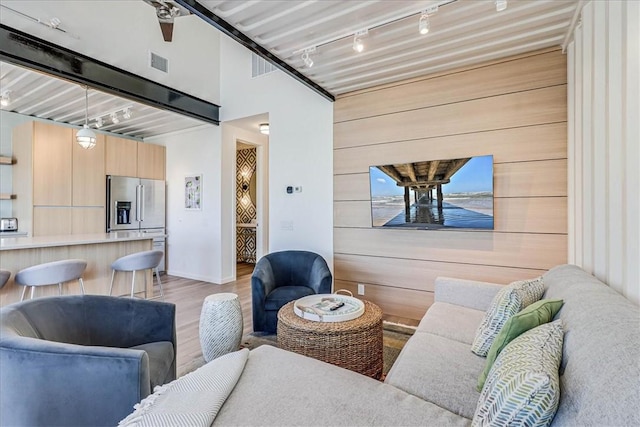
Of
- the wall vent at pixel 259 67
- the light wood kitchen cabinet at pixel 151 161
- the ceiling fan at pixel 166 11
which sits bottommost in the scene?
the light wood kitchen cabinet at pixel 151 161

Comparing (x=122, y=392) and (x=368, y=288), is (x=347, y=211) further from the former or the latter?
(x=122, y=392)

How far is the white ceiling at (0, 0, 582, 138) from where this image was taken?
2172 mm

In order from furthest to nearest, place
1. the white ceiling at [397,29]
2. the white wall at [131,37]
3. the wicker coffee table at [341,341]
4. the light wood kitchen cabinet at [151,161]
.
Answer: the light wood kitchen cabinet at [151,161]
the white wall at [131,37]
the white ceiling at [397,29]
the wicker coffee table at [341,341]

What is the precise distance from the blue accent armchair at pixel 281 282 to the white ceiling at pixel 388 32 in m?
2.07

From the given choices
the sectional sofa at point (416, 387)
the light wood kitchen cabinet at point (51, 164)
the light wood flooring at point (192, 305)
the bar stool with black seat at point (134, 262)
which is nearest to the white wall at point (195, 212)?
the light wood flooring at point (192, 305)

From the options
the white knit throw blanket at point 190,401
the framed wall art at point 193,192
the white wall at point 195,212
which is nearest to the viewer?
the white knit throw blanket at point 190,401

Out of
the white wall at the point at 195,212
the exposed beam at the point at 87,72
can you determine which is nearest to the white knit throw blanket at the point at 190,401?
the exposed beam at the point at 87,72

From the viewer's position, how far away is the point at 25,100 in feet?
14.2

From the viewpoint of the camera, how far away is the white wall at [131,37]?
3117mm

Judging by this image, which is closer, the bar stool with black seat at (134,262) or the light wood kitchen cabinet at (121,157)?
the bar stool with black seat at (134,262)

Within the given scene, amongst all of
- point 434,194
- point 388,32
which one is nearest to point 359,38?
point 388,32

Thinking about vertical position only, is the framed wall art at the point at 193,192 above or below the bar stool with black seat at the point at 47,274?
above

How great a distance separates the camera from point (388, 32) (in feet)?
8.15

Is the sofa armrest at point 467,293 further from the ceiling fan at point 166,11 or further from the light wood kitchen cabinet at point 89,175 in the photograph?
the light wood kitchen cabinet at point 89,175
